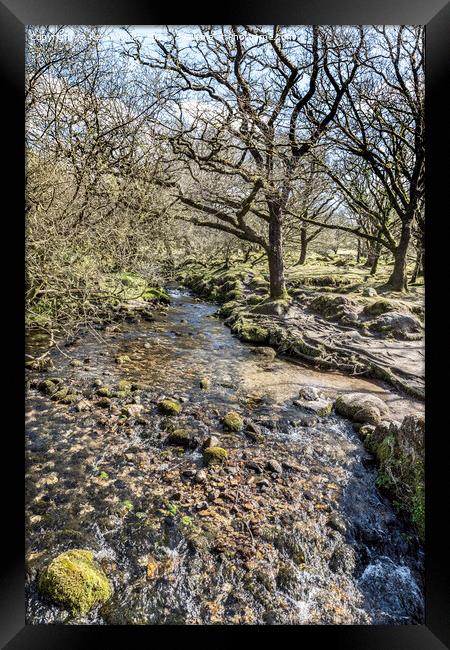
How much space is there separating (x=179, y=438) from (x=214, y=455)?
46 cm

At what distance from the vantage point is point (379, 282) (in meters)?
4.85

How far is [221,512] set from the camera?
10.3ft

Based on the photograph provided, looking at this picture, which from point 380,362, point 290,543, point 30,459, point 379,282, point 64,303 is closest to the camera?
point 290,543

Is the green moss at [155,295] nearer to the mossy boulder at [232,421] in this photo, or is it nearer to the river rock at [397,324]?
the mossy boulder at [232,421]

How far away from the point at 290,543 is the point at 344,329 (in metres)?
2.94

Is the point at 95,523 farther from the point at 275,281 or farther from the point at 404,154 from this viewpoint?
the point at 404,154

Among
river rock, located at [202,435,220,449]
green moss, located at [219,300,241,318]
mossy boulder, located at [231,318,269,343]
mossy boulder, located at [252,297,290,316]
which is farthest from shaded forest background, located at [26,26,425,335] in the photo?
river rock, located at [202,435,220,449]

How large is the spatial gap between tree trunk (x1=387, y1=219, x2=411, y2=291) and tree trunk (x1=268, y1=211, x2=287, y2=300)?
1.66 meters

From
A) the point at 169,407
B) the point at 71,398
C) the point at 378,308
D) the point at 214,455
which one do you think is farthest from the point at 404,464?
the point at 71,398

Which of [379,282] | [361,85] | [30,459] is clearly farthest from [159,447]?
[361,85]

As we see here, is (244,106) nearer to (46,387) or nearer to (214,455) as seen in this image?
(214,455)
